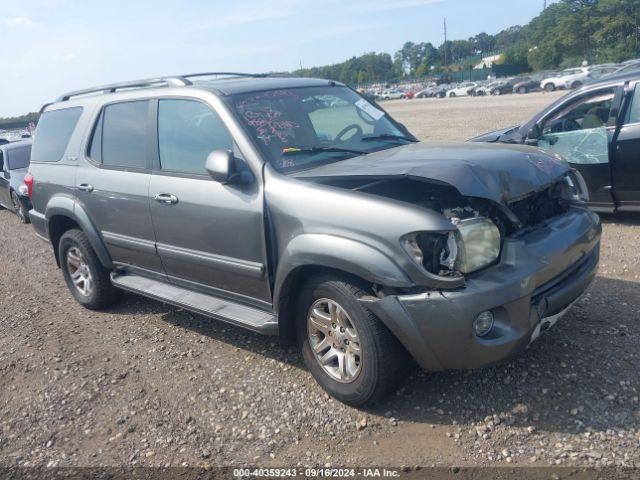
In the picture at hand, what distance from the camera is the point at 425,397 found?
12.0 ft

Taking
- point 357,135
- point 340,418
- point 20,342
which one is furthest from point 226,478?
point 20,342

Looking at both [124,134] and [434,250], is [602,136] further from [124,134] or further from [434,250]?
[124,134]

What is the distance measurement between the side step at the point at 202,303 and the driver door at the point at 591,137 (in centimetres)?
417

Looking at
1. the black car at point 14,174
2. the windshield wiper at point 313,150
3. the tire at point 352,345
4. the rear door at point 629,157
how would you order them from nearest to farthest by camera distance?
the tire at point 352,345 → the windshield wiper at point 313,150 → the rear door at point 629,157 → the black car at point 14,174

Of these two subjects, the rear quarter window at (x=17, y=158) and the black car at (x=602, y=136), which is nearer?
the black car at (x=602, y=136)

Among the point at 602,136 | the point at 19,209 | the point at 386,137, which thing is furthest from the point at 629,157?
the point at 19,209

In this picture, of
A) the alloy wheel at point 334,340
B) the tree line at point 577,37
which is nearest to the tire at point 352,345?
the alloy wheel at point 334,340

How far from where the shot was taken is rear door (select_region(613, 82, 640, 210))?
6418mm

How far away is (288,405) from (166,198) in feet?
5.75

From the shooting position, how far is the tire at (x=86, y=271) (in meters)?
5.49

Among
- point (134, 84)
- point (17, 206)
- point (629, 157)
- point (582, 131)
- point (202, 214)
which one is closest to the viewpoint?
point (202, 214)

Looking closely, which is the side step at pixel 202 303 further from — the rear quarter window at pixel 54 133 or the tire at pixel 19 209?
the tire at pixel 19 209

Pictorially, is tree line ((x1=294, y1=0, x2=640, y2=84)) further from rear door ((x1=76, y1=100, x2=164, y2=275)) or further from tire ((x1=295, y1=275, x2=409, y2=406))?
tire ((x1=295, y1=275, x2=409, y2=406))

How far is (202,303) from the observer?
434 centimetres
